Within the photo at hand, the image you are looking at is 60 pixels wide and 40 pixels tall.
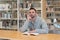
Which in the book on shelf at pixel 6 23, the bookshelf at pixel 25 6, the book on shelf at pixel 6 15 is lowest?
the book on shelf at pixel 6 23

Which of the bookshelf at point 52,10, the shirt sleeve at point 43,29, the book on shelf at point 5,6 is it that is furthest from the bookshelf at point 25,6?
the shirt sleeve at point 43,29

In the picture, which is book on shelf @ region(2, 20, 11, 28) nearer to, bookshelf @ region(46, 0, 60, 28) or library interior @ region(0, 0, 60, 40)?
library interior @ region(0, 0, 60, 40)

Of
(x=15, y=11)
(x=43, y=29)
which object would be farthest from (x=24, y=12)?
(x=43, y=29)

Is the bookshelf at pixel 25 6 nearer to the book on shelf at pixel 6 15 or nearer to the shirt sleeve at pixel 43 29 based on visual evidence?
the book on shelf at pixel 6 15

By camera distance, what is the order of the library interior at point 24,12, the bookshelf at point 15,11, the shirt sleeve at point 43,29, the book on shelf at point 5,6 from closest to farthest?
the shirt sleeve at point 43,29, the library interior at point 24,12, the bookshelf at point 15,11, the book on shelf at point 5,6

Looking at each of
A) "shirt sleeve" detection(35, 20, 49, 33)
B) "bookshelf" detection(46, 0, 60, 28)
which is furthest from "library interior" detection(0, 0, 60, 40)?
"shirt sleeve" detection(35, 20, 49, 33)

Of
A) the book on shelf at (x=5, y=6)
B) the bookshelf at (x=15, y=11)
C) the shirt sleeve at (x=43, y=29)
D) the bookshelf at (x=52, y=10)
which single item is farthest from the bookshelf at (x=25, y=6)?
the shirt sleeve at (x=43, y=29)

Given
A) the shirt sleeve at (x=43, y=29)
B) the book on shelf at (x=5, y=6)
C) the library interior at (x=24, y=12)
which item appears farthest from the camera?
the book on shelf at (x=5, y=6)

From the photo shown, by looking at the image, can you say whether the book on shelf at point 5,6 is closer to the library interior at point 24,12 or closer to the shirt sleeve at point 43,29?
the library interior at point 24,12

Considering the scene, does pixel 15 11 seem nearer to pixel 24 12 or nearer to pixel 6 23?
pixel 24 12

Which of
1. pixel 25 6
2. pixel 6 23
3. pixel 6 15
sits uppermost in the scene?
pixel 25 6

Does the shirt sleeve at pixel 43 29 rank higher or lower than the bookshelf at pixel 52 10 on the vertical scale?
lower

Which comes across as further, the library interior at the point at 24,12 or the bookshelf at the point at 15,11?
the bookshelf at the point at 15,11

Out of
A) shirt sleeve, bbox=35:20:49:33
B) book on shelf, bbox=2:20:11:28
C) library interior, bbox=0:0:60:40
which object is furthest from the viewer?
book on shelf, bbox=2:20:11:28
